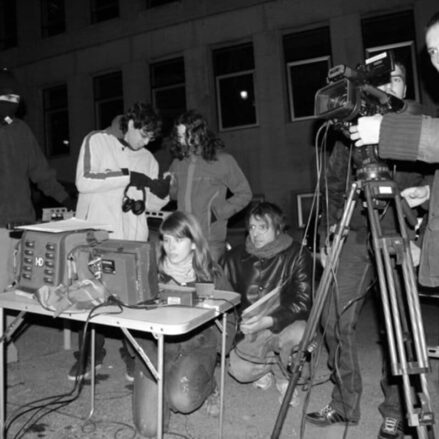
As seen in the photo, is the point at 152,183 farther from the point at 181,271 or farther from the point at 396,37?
the point at 396,37

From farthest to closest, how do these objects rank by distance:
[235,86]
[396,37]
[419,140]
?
[235,86] < [396,37] < [419,140]

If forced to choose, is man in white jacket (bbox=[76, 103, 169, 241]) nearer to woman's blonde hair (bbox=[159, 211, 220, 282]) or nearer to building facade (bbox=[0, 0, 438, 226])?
woman's blonde hair (bbox=[159, 211, 220, 282])

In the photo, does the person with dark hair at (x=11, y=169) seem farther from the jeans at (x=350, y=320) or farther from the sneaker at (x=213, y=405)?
the jeans at (x=350, y=320)

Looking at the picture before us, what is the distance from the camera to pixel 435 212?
1580 mm

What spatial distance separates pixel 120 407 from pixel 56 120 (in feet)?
36.1

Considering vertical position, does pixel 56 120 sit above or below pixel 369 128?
above

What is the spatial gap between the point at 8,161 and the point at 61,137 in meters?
9.52

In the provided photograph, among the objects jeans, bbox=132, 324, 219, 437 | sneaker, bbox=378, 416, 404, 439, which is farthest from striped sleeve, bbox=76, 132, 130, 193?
sneaker, bbox=378, 416, 404, 439

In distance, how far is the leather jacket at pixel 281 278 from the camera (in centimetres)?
274

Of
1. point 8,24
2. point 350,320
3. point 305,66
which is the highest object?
point 8,24

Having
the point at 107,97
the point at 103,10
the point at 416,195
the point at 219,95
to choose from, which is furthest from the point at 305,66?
the point at 416,195

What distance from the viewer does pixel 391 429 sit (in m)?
2.19

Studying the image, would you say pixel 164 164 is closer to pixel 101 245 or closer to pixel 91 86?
pixel 91 86

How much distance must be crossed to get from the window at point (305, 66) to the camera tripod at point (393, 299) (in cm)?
771
